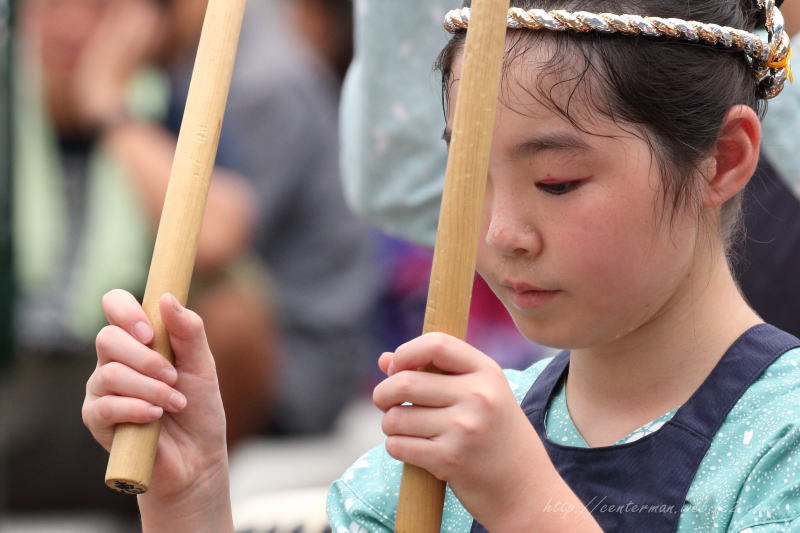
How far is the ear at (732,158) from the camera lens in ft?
3.87

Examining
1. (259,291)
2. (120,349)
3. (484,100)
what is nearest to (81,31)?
(259,291)

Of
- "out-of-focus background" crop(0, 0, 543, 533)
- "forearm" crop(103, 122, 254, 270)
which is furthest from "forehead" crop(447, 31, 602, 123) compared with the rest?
"forearm" crop(103, 122, 254, 270)

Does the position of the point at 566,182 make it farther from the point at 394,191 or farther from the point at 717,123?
the point at 394,191

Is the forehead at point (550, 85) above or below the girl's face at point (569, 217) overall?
above

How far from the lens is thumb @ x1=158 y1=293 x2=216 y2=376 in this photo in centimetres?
104

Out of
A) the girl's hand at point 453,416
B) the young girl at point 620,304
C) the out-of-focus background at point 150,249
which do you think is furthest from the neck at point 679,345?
the out-of-focus background at point 150,249

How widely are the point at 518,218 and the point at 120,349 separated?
1.12 feet

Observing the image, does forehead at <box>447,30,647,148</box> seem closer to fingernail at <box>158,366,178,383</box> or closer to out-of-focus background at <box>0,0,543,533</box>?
fingernail at <box>158,366,178,383</box>

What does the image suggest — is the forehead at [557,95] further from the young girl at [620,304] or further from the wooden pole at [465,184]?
the wooden pole at [465,184]

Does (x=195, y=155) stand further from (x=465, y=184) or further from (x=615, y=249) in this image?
(x=615, y=249)

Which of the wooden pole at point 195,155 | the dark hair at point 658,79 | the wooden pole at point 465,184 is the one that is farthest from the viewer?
the dark hair at point 658,79

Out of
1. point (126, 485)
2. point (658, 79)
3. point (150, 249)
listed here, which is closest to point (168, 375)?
point (126, 485)

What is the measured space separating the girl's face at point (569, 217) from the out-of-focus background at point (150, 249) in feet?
5.51

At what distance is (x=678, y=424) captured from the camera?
1.17 metres
